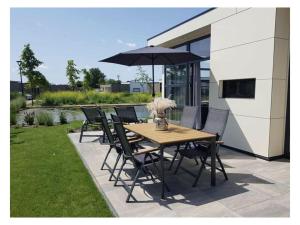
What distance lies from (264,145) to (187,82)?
4.00 m

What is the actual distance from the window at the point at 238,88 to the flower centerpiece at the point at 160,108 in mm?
2171

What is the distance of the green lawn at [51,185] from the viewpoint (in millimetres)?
2992

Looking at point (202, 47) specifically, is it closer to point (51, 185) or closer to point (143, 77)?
point (51, 185)

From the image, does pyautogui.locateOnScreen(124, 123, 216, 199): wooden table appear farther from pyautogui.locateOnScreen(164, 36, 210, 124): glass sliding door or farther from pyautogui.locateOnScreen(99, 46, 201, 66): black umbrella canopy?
pyautogui.locateOnScreen(164, 36, 210, 124): glass sliding door

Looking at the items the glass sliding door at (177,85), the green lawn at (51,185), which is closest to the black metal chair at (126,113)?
the green lawn at (51,185)

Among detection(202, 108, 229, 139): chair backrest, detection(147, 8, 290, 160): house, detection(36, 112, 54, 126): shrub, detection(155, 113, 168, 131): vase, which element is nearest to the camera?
detection(202, 108, 229, 139): chair backrest

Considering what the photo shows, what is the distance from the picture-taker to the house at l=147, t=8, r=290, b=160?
4715 millimetres

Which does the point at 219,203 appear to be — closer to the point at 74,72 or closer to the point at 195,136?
the point at 195,136

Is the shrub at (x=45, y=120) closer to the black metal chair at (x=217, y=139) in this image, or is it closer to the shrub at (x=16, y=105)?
the shrub at (x=16, y=105)

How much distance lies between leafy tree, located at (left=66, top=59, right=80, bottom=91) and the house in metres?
24.9

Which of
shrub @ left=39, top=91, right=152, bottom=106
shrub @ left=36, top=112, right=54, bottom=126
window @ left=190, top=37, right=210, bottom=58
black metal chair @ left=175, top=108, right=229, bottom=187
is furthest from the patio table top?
shrub @ left=39, top=91, right=152, bottom=106

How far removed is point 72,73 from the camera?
29359 millimetres
